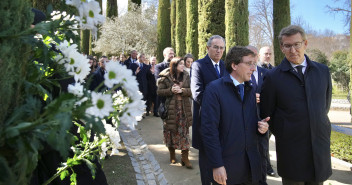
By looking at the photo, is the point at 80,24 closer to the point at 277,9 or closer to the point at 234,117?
the point at 234,117

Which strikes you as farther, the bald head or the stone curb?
the bald head

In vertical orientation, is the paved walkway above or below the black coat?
below

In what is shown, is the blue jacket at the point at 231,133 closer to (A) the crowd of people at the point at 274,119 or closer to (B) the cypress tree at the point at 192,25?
(A) the crowd of people at the point at 274,119

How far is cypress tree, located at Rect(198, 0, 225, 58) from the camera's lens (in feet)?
31.2

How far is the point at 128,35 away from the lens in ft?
89.6

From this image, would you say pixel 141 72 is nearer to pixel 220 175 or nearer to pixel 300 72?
pixel 300 72

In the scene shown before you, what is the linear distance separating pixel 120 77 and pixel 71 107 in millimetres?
220

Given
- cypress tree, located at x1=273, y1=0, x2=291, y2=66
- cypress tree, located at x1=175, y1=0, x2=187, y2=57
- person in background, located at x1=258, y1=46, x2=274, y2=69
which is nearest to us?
person in background, located at x1=258, y1=46, x2=274, y2=69

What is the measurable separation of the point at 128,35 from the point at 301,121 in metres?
25.7

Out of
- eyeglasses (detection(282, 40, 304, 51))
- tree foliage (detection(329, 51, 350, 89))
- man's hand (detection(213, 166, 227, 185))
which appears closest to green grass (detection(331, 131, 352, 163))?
eyeglasses (detection(282, 40, 304, 51))

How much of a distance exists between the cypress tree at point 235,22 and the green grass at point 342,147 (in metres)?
3.98

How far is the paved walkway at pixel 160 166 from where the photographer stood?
16.2ft

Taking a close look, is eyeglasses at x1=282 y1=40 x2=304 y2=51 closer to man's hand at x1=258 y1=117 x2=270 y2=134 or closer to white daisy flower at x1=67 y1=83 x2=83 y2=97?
man's hand at x1=258 y1=117 x2=270 y2=134

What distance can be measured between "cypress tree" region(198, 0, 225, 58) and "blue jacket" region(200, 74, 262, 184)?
659cm
